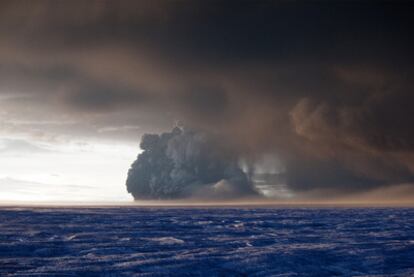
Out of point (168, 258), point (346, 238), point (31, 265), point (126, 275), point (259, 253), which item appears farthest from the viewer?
point (346, 238)

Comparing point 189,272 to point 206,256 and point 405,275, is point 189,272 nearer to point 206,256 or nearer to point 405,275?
point 206,256

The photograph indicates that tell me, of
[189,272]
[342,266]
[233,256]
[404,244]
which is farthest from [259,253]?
[404,244]

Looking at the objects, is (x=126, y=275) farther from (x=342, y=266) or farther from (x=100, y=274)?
(x=342, y=266)

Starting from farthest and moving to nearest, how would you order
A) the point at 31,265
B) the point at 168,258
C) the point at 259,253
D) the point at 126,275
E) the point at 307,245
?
the point at 307,245, the point at 259,253, the point at 168,258, the point at 31,265, the point at 126,275

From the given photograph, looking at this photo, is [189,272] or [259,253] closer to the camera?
[189,272]

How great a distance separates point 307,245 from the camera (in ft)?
139

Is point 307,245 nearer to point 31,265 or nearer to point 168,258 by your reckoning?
point 168,258

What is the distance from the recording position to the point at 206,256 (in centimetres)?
3475

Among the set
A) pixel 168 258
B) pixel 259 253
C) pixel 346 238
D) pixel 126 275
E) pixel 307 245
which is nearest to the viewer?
pixel 126 275

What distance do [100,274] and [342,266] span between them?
597 inches

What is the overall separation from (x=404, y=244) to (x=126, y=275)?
2623 cm

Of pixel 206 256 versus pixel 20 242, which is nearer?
pixel 206 256

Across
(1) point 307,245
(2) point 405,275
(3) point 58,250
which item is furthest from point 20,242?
(2) point 405,275

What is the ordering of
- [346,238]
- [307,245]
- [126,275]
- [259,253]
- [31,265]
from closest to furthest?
[126,275] < [31,265] < [259,253] < [307,245] < [346,238]
